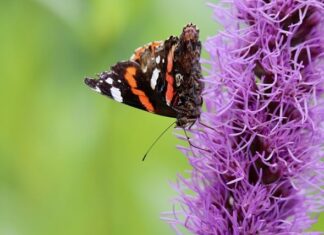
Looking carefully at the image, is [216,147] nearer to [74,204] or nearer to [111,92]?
[111,92]

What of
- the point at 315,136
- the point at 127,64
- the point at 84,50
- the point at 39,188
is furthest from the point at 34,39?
the point at 315,136

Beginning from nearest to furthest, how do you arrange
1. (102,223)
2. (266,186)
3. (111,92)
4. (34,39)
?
1. (266,186)
2. (111,92)
3. (102,223)
4. (34,39)

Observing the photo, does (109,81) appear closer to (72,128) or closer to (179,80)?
(179,80)

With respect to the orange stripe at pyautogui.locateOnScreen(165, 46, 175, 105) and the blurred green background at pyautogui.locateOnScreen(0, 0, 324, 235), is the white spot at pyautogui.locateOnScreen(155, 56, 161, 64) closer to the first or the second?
the orange stripe at pyautogui.locateOnScreen(165, 46, 175, 105)

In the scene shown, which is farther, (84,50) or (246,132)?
(84,50)

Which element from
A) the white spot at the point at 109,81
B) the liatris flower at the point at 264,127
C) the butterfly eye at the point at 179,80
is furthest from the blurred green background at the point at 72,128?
the liatris flower at the point at 264,127

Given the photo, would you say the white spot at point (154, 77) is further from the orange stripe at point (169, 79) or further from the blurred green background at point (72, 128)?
the blurred green background at point (72, 128)

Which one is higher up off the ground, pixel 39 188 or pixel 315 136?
pixel 315 136
